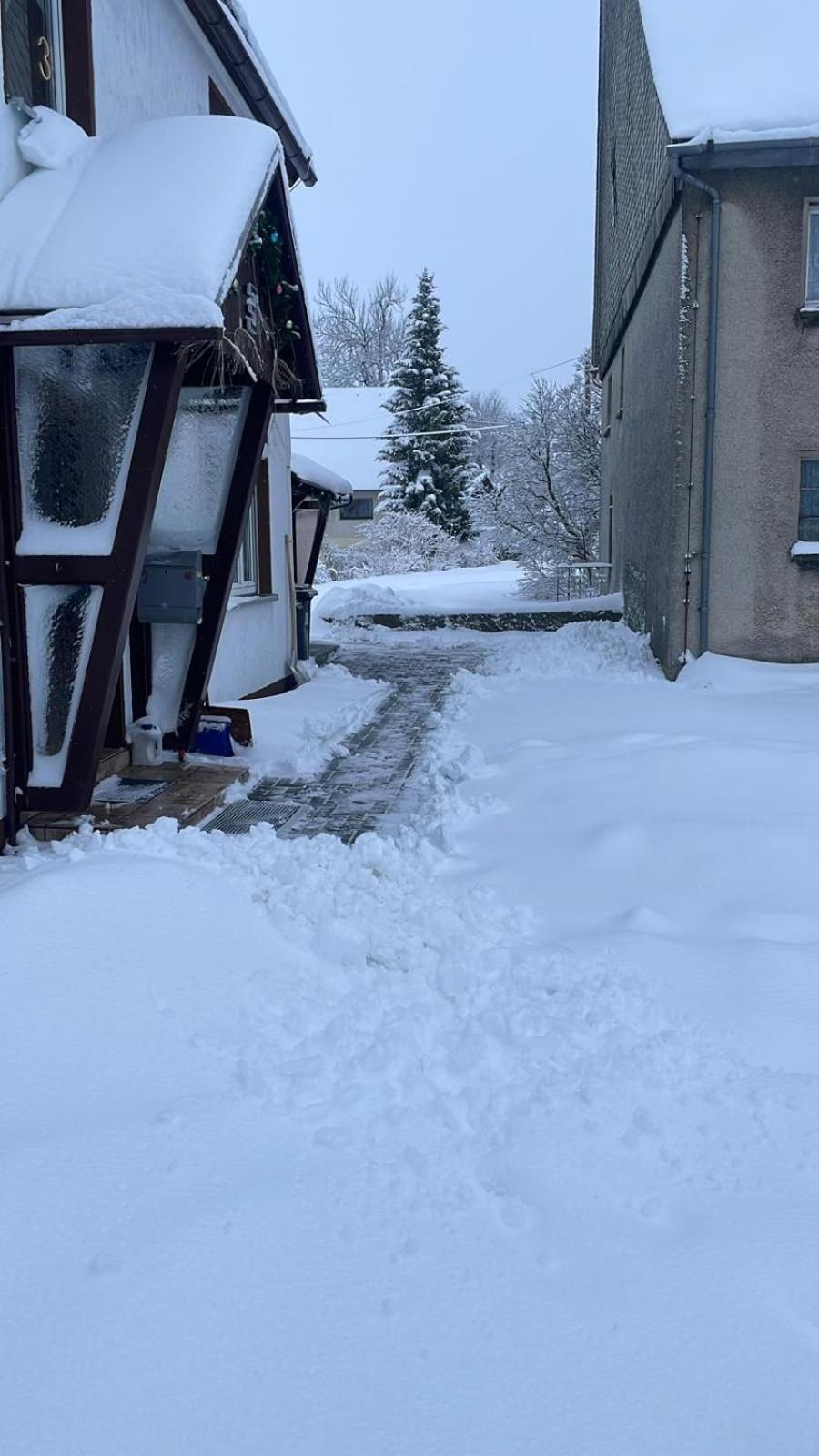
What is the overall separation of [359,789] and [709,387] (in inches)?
252

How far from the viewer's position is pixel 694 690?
35.3 ft

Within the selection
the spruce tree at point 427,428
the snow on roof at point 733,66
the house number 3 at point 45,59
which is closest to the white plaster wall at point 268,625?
the house number 3 at point 45,59

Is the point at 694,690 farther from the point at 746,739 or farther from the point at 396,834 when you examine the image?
the point at 396,834

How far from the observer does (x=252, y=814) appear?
6453 millimetres

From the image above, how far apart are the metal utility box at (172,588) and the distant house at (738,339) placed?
598 cm

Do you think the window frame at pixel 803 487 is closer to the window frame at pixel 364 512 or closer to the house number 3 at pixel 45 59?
the house number 3 at pixel 45 59

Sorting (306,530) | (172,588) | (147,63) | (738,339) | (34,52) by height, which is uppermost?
(147,63)

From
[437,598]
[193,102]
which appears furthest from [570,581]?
[193,102]

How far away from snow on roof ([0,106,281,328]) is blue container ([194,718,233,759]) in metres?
3.27

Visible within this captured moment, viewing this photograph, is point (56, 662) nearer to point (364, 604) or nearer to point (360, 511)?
point (364, 604)

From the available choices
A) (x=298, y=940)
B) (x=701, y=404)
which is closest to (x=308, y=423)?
(x=701, y=404)

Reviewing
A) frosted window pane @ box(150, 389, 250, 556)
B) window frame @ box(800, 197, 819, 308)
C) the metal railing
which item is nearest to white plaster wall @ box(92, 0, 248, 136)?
frosted window pane @ box(150, 389, 250, 556)

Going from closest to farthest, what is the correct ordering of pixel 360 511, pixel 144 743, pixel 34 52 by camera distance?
pixel 34 52 < pixel 144 743 < pixel 360 511

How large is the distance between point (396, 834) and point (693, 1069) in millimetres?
2819
